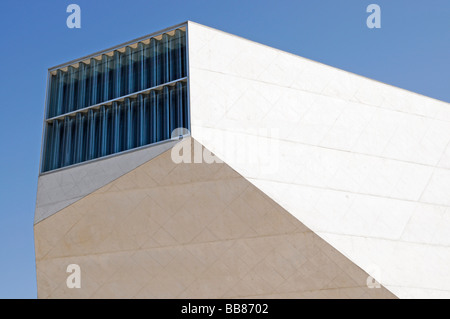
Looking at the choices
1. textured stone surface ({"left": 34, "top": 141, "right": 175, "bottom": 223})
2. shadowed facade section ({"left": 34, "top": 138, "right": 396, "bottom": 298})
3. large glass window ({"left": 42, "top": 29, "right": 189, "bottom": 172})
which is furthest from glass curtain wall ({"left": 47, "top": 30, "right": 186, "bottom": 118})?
shadowed facade section ({"left": 34, "top": 138, "right": 396, "bottom": 298})

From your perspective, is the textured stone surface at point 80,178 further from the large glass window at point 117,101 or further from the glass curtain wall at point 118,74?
the glass curtain wall at point 118,74

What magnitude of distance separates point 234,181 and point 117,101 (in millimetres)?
7584

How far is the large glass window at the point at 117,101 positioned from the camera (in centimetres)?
2817

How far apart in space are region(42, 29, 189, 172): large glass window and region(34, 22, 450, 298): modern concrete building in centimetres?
7

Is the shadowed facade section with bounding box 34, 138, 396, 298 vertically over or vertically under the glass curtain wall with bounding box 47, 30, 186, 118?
under

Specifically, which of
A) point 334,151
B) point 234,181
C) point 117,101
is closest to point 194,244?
point 234,181

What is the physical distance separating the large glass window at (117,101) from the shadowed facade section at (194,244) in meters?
2.14

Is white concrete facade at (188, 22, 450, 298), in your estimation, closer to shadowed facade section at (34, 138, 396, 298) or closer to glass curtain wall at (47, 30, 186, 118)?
shadowed facade section at (34, 138, 396, 298)

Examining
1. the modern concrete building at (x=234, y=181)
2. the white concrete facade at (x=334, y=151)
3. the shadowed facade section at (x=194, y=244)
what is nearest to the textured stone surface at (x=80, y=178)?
the modern concrete building at (x=234, y=181)

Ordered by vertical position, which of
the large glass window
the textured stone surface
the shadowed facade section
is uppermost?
the large glass window

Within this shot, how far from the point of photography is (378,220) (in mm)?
27594

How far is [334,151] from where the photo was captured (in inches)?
1110

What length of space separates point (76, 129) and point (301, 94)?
11.0 metres

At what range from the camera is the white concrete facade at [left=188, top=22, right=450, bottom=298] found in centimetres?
2642
